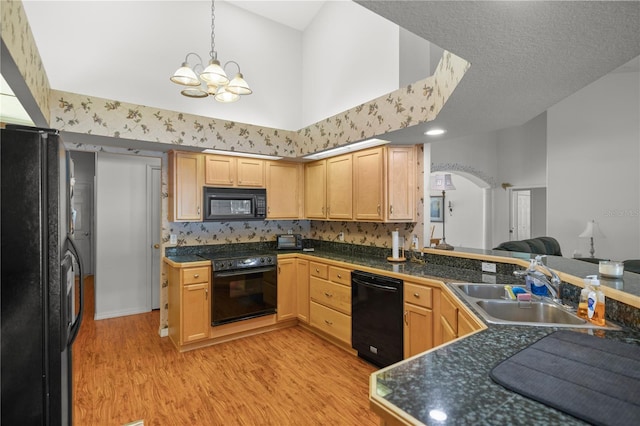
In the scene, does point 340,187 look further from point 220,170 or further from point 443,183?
point 220,170

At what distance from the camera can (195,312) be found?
11.2 ft

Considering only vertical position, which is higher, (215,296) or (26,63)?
(26,63)

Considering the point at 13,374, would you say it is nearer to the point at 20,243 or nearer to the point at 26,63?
the point at 20,243

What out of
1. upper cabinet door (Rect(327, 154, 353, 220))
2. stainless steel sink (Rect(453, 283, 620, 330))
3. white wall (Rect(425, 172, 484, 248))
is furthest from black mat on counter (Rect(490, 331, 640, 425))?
white wall (Rect(425, 172, 484, 248))

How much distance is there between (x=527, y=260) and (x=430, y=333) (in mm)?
957

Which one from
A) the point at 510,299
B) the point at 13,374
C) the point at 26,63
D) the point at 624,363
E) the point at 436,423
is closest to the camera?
the point at 436,423

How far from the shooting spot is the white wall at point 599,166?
15.4 feet

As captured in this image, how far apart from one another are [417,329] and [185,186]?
2837mm

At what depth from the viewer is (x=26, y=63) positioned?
6.07ft

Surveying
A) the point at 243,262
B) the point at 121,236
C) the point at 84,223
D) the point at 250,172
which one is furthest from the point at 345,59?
the point at 84,223

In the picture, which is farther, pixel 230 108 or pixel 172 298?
pixel 230 108

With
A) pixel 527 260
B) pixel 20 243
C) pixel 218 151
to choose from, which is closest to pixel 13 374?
pixel 20 243

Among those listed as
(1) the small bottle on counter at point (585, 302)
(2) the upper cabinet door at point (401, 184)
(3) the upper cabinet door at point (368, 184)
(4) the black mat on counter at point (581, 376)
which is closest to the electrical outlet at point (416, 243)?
(2) the upper cabinet door at point (401, 184)

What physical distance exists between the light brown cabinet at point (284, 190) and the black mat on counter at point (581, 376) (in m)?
3.36
